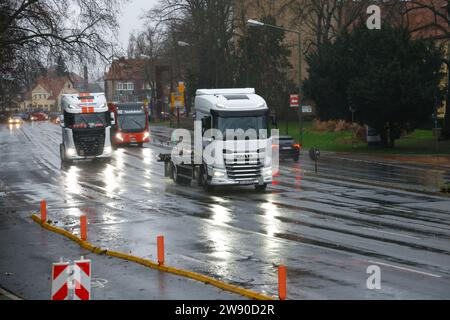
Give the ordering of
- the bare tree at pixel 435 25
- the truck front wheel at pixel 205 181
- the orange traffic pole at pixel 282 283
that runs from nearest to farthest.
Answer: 1. the orange traffic pole at pixel 282 283
2. the truck front wheel at pixel 205 181
3. the bare tree at pixel 435 25

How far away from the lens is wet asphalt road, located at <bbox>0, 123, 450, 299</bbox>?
15.6m

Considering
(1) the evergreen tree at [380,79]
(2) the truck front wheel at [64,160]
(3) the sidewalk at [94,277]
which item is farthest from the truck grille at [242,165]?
(1) the evergreen tree at [380,79]

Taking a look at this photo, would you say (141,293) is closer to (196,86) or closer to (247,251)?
(247,251)

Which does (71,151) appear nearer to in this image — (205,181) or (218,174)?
(205,181)

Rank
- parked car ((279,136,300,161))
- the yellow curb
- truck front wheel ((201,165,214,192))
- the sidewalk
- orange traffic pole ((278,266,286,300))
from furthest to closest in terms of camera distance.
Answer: parked car ((279,136,300,161))
truck front wheel ((201,165,214,192))
the sidewalk
the yellow curb
orange traffic pole ((278,266,286,300))

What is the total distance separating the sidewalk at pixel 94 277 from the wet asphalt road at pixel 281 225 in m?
0.92

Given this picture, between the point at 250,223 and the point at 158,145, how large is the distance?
128ft

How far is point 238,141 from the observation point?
29297mm

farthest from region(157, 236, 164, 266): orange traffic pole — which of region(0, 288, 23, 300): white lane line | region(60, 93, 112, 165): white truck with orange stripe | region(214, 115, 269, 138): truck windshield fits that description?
region(60, 93, 112, 165): white truck with orange stripe

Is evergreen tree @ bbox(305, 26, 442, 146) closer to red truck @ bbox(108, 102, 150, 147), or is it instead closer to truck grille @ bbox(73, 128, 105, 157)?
red truck @ bbox(108, 102, 150, 147)

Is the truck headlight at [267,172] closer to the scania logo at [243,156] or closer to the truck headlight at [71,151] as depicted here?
the scania logo at [243,156]

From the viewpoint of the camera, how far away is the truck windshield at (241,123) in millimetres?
29328

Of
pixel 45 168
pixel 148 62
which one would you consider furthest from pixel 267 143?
pixel 148 62

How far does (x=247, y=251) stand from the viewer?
1855 cm
